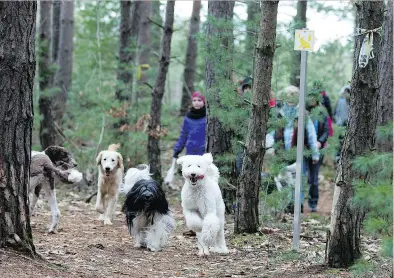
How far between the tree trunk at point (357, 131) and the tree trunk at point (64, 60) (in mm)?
12714

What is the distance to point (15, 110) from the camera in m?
6.14

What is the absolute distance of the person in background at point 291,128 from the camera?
9.71 metres

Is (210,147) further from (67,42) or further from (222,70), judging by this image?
(67,42)

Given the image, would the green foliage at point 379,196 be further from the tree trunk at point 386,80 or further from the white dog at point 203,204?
the tree trunk at point 386,80

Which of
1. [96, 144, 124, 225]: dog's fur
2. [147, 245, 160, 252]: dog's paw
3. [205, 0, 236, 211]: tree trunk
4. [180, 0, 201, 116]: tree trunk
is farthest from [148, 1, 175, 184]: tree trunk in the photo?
[180, 0, 201, 116]: tree trunk

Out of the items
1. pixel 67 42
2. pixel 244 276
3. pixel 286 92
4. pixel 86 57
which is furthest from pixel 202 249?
pixel 86 57

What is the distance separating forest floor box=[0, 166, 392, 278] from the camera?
6449mm

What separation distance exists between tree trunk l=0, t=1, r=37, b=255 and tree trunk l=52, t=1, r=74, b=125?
39.3 feet

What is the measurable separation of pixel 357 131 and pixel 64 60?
14031 millimetres

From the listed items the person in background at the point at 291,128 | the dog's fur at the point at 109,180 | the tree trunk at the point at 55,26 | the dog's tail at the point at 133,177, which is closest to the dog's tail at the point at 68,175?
the dog's tail at the point at 133,177

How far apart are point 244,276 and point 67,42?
43.6 feet

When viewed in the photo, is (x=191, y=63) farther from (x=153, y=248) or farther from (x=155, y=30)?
(x=153, y=248)

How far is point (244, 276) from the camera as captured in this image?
6.89 m

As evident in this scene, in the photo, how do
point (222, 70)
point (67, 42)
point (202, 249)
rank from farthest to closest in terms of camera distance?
1. point (67, 42)
2. point (222, 70)
3. point (202, 249)
